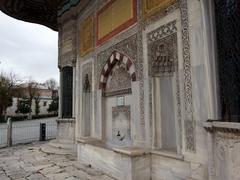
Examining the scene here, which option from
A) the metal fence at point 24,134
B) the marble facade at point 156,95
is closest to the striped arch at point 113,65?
the marble facade at point 156,95

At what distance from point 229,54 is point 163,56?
1325 mm

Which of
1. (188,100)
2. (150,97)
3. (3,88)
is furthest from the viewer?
(3,88)

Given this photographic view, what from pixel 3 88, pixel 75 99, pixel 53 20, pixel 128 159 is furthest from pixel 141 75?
pixel 3 88

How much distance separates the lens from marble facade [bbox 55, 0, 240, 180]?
316 cm

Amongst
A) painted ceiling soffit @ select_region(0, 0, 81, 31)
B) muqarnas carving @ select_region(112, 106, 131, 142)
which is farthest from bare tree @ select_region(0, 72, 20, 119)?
muqarnas carving @ select_region(112, 106, 131, 142)

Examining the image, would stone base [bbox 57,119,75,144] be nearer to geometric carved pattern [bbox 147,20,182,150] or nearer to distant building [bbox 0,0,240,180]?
distant building [bbox 0,0,240,180]

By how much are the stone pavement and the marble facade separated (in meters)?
0.28

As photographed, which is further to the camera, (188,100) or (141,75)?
(141,75)

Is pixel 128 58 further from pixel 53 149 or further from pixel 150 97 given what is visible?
pixel 53 149

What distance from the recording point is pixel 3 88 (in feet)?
88.2

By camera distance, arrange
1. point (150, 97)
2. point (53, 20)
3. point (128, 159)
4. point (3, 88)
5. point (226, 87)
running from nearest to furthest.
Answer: point (226, 87)
point (128, 159)
point (150, 97)
point (53, 20)
point (3, 88)

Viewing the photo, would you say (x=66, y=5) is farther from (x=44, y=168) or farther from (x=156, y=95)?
(x=156, y=95)

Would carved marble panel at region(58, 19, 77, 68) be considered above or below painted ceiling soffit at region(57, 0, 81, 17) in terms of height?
below

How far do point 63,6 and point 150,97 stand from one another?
5175 mm
